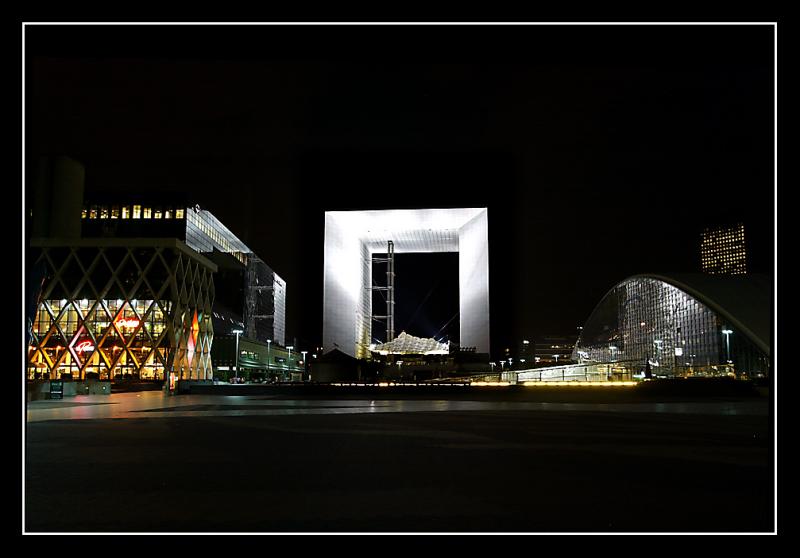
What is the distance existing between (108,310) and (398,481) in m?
70.4

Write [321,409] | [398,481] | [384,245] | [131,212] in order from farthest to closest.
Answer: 1. [384,245]
2. [131,212]
3. [321,409]
4. [398,481]

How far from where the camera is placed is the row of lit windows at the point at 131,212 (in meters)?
85.8

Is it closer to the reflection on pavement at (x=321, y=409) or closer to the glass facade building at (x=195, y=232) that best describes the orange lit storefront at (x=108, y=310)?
the glass facade building at (x=195, y=232)

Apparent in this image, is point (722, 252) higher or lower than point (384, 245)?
lower

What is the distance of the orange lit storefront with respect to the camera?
67812mm

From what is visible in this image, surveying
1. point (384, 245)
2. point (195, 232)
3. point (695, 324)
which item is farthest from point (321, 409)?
point (195, 232)

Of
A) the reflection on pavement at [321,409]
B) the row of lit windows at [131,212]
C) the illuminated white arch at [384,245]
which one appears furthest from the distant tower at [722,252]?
the row of lit windows at [131,212]

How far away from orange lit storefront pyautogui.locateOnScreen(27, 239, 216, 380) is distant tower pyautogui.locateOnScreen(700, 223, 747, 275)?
71.7 metres

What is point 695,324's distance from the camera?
69.7m

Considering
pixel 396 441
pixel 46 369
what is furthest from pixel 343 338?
pixel 396 441

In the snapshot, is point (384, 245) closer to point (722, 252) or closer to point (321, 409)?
point (722, 252)

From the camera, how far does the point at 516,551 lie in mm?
3146

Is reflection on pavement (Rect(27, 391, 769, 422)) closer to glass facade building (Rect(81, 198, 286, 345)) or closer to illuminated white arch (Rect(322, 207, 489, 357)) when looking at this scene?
illuminated white arch (Rect(322, 207, 489, 357))
